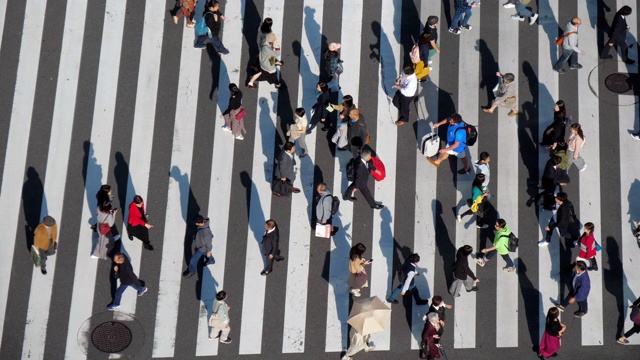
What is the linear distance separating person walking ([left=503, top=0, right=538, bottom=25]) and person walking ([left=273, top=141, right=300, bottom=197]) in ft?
23.5

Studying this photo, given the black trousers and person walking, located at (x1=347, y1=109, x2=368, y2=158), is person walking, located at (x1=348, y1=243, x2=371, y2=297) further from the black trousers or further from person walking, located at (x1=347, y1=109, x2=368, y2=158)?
person walking, located at (x1=347, y1=109, x2=368, y2=158)

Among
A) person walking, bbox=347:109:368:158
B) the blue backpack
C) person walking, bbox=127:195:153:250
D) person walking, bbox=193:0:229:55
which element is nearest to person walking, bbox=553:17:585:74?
person walking, bbox=347:109:368:158

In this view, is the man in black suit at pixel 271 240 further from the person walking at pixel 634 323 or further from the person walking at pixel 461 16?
the person walking at pixel 634 323

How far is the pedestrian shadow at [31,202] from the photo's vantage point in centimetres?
1881

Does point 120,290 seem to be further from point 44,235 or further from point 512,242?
point 512,242

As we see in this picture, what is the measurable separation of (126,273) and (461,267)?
7.13 m

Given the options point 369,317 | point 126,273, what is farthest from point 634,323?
point 126,273

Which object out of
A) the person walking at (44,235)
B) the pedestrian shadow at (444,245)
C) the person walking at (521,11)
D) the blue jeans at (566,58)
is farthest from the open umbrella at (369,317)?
the person walking at (521,11)

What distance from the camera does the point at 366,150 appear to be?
1867 cm

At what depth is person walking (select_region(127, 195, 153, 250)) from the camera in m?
17.8

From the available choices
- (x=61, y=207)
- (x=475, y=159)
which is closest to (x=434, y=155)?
(x=475, y=159)

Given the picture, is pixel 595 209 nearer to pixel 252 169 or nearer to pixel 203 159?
pixel 252 169

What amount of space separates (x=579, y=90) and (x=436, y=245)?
5.61m

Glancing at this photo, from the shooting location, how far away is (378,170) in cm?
1900
